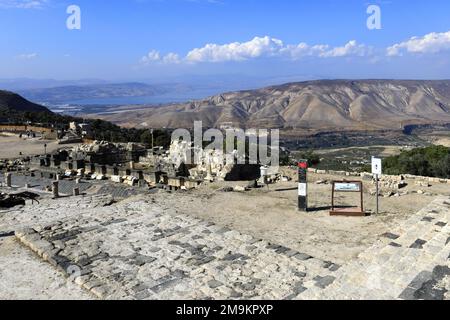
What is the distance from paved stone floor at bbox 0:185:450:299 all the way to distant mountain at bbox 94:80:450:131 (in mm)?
122087

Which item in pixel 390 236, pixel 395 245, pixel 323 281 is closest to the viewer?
pixel 323 281

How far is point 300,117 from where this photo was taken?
160 m

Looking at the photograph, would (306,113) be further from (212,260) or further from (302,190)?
(212,260)

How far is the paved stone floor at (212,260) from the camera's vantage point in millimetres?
8039

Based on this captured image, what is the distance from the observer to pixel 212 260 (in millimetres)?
9797

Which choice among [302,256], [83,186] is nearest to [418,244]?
[302,256]

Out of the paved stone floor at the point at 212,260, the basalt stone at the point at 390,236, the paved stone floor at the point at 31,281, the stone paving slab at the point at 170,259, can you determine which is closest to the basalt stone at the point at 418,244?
the paved stone floor at the point at 212,260

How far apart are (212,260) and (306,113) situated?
15717 cm

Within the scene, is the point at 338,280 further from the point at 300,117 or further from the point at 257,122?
the point at 300,117

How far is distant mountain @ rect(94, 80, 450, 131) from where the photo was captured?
14312cm

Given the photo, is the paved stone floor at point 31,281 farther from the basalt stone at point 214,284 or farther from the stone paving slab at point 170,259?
the basalt stone at point 214,284

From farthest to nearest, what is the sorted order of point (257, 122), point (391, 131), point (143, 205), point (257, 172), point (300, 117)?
1. point (300, 117)
2. point (257, 122)
3. point (391, 131)
4. point (257, 172)
5. point (143, 205)

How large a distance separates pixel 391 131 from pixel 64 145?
105 m
